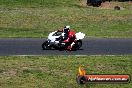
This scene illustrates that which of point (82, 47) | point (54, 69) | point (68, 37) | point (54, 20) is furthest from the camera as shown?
point (54, 20)

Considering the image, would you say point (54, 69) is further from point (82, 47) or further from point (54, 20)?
point (54, 20)

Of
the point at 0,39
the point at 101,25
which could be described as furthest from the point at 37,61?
the point at 101,25

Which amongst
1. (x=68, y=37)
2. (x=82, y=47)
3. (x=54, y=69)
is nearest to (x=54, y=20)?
(x=82, y=47)

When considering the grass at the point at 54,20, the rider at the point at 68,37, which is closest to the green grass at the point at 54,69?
the rider at the point at 68,37

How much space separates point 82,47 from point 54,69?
30.7ft

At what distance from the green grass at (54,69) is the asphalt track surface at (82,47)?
8.18ft

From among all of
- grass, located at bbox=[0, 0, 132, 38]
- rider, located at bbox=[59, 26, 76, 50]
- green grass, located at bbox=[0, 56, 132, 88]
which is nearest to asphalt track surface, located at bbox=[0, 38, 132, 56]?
rider, located at bbox=[59, 26, 76, 50]

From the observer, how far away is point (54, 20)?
4662 cm

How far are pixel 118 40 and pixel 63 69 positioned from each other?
14970 millimetres

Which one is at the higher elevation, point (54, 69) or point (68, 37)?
point (54, 69)

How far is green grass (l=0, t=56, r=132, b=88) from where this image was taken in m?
17.0

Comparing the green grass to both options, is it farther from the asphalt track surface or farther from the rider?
the rider

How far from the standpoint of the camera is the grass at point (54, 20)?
129 feet

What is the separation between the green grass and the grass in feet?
44.0
